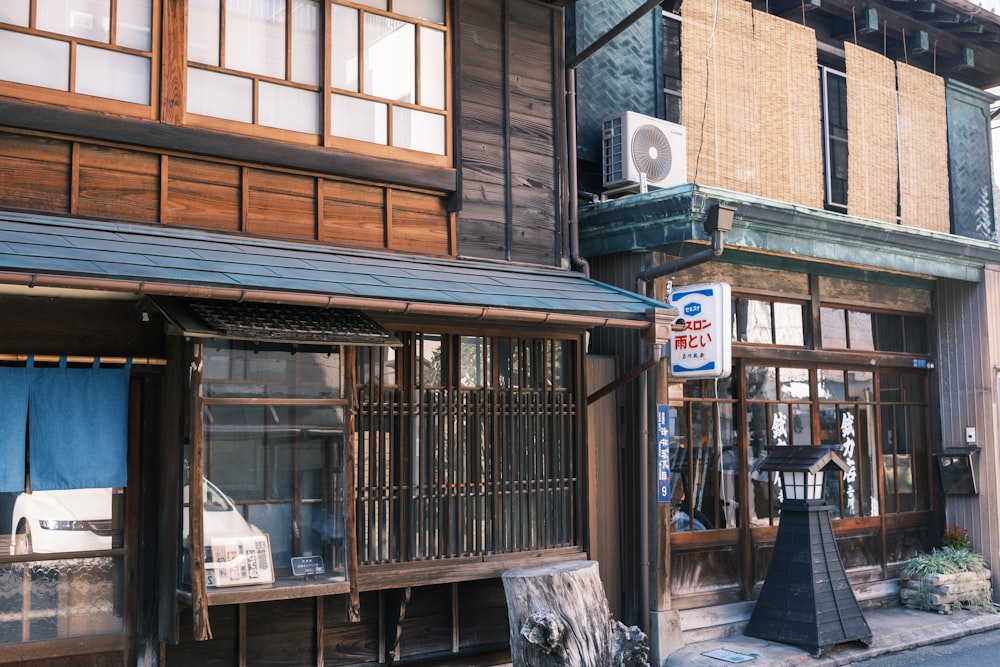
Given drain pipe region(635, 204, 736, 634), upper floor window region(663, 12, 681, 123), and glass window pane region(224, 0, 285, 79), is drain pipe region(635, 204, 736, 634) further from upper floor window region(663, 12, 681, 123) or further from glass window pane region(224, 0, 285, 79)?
glass window pane region(224, 0, 285, 79)

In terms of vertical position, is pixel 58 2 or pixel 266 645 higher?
pixel 58 2

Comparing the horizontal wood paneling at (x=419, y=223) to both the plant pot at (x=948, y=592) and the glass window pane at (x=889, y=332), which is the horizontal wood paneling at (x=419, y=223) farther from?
the plant pot at (x=948, y=592)

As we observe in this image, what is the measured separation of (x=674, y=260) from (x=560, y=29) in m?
2.73

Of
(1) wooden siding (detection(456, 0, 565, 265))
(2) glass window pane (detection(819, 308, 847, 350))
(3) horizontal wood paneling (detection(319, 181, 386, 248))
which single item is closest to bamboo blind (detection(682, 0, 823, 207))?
(2) glass window pane (detection(819, 308, 847, 350))

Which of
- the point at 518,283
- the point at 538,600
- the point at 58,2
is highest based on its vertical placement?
the point at 58,2

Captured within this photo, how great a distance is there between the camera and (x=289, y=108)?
841 centimetres

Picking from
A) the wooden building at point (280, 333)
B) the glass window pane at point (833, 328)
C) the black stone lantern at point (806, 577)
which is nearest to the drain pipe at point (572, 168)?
the wooden building at point (280, 333)

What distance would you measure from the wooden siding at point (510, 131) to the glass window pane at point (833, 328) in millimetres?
4898

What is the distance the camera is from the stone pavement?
999 cm

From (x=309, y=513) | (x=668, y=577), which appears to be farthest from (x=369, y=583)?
(x=668, y=577)

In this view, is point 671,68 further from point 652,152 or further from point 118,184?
point 118,184

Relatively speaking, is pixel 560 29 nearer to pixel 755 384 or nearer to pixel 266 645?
pixel 755 384

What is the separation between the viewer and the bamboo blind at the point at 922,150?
14000mm

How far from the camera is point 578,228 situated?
10.7 meters
